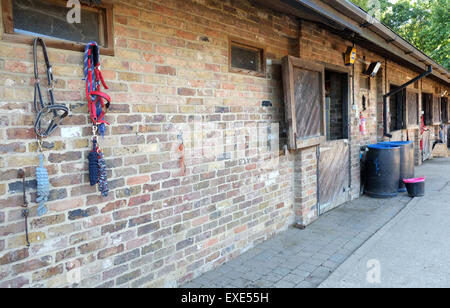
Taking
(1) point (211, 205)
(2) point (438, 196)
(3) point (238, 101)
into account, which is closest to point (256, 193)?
(1) point (211, 205)

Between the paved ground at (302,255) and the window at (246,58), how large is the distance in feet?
7.19

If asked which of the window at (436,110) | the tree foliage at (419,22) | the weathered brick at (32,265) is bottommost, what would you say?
the weathered brick at (32,265)

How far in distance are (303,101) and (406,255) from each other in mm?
2288

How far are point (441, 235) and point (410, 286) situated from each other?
1.72m

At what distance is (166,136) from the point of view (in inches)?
124

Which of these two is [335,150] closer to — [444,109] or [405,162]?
[405,162]

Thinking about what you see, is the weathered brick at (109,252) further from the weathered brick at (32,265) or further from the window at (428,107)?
the window at (428,107)

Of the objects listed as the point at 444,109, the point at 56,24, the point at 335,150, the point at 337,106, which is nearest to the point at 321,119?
the point at 335,150

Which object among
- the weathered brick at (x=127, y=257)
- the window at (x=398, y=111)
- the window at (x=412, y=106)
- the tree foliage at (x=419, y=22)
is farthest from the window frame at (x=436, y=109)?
the weathered brick at (x=127, y=257)

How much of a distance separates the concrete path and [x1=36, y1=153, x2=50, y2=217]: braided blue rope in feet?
8.29

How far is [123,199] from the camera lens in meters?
2.81

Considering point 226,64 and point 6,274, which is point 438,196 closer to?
point 226,64

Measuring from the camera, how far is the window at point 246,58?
3957mm

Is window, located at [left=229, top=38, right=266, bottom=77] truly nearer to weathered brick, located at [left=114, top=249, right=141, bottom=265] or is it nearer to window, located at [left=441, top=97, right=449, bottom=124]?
weathered brick, located at [left=114, top=249, right=141, bottom=265]
